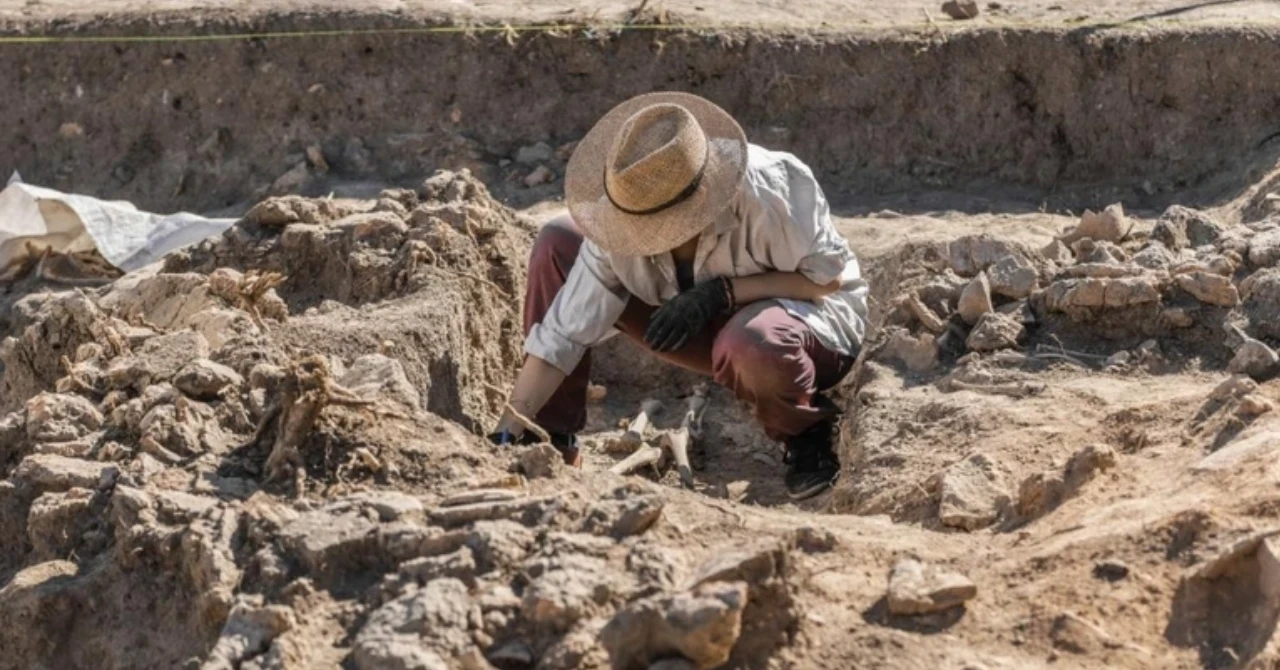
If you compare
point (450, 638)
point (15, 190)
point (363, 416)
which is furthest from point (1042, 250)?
point (15, 190)

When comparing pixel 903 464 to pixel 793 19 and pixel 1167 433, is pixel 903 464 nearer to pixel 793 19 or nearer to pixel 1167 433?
pixel 1167 433

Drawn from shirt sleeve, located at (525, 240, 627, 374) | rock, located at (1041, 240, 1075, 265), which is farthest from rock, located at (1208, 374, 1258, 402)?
shirt sleeve, located at (525, 240, 627, 374)

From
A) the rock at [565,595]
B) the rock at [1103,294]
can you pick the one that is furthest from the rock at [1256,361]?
the rock at [565,595]

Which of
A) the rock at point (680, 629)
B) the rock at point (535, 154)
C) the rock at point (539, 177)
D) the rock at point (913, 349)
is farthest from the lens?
the rock at point (535, 154)

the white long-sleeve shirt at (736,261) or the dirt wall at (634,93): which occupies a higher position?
the white long-sleeve shirt at (736,261)

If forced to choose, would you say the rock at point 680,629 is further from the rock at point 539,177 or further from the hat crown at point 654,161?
the rock at point 539,177

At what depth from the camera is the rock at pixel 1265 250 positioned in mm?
5949

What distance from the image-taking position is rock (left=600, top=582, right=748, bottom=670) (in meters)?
3.50

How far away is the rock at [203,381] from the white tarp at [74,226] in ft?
11.3

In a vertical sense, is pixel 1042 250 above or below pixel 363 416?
below

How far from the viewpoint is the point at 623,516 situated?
12.8 ft

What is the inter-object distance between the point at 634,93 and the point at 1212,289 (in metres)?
4.06

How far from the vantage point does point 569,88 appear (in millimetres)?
9547

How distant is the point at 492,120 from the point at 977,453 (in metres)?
4.74
